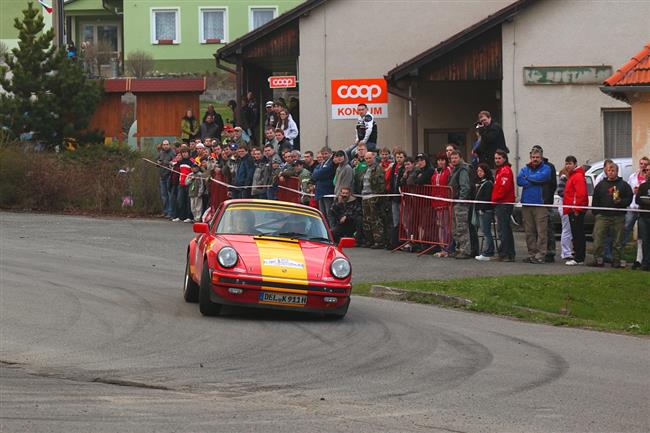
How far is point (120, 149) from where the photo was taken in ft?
111

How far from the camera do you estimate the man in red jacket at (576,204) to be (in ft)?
67.5

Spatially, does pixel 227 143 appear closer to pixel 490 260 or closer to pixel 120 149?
pixel 120 149

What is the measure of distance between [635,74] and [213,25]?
37.2 meters

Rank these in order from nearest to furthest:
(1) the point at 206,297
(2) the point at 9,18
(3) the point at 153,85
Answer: (1) the point at 206,297
(3) the point at 153,85
(2) the point at 9,18

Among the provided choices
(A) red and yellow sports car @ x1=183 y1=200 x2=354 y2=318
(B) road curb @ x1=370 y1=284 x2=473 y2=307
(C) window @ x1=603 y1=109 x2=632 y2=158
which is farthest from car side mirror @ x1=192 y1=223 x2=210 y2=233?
(C) window @ x1=603 y1=109 x2=632 y2=158

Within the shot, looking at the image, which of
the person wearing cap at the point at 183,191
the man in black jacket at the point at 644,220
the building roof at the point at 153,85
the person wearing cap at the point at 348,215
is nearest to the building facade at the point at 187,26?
the building roof at the point at 153,85

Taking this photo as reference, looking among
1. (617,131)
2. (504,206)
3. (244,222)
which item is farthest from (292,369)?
(617,131)

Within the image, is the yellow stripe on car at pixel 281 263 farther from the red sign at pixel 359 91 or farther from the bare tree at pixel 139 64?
the bare tree at pixel 139 64

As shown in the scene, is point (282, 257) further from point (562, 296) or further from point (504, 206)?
point (504, 206)

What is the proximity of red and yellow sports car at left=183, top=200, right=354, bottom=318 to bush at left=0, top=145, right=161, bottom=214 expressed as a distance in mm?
16329

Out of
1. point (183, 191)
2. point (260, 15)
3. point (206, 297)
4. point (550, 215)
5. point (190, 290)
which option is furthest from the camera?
point (260, 15)

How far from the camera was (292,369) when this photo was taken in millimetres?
10836

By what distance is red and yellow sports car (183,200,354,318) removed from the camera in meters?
13.9

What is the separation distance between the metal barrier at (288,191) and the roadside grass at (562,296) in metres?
8.13
